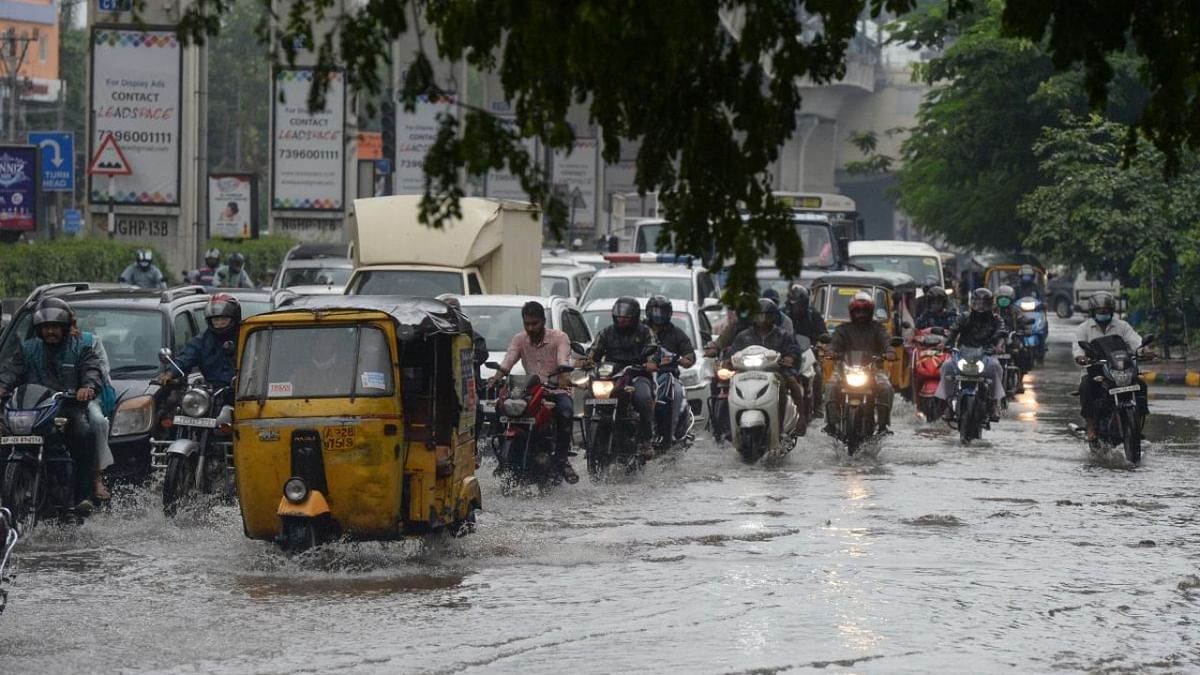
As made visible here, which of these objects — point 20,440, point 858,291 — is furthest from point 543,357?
point 858,291

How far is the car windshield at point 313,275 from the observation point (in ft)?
92.0

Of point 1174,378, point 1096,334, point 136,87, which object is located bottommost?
point 1174,378

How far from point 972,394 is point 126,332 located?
348 inches

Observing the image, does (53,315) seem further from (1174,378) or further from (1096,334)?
(1174,378)

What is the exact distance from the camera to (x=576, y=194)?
54.9 meters

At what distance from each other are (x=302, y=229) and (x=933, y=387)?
83.1 feet

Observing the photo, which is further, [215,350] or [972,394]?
[972,394]

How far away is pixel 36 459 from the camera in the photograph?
13.2 meters

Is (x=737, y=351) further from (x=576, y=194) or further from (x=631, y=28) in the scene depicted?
(x=576, y=194)

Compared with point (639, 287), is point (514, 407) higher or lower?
lower

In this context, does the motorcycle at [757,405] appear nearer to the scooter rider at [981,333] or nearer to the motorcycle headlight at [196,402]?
the scooter rider at [981,333]

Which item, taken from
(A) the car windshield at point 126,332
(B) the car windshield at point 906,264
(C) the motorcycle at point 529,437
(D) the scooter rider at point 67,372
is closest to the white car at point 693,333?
(C) the motorcycle at point 529,437

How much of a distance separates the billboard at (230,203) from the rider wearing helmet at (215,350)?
99.5 ft

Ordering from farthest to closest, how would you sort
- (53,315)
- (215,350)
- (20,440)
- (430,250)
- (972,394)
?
(430,250) < (972,394) < (215,350) < (53,315) < (20,440)
